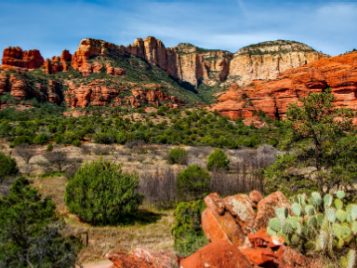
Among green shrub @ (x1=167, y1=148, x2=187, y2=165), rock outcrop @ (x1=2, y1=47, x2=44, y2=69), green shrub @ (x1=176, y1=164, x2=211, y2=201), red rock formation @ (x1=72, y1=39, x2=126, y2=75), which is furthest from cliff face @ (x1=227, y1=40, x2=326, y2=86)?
green shrub @ (x1=176, y1=164, x2=211, y2=201)

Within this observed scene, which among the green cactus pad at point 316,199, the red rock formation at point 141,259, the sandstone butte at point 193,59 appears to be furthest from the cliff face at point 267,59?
the red rock formation at point 141,259

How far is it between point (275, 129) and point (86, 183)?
3815cm

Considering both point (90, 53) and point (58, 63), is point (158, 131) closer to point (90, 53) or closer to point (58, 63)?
point (90, 53)

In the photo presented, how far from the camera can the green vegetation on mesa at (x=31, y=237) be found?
7.94 m

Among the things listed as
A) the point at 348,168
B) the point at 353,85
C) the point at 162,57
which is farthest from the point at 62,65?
the point at 348,168

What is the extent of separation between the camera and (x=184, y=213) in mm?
13453

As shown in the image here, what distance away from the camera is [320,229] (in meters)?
7.45

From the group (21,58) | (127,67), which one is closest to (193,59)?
(127,67)

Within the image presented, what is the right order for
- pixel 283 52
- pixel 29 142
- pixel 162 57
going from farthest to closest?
1. pixel 162 57
2. pixel 283 52
3. pixel 29 142

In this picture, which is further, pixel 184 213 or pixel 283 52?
pixel 283 52

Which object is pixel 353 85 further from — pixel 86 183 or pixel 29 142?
pixel 86 183

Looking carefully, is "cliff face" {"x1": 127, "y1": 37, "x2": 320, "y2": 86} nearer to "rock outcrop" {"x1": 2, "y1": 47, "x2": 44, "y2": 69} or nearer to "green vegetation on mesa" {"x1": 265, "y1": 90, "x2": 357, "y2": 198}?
"rock outcrop" {"x1": 2, "y1": 47, "x2": 44, "y2": 69}

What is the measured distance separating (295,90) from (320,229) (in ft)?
173

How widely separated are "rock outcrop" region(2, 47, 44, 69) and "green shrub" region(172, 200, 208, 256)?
96.9 meters
